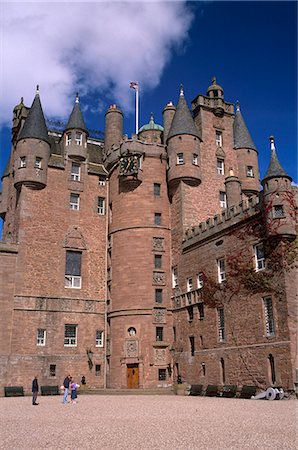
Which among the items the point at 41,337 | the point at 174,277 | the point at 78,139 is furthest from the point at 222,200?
the point at 41,337

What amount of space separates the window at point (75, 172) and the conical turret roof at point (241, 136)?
1443 cm

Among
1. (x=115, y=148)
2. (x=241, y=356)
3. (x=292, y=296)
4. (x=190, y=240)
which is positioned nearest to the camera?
(x=292, y=296)

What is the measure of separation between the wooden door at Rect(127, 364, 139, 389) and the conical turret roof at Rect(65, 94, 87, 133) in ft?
69.3

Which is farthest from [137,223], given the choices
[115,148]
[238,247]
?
[238,247]

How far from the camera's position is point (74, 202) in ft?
134

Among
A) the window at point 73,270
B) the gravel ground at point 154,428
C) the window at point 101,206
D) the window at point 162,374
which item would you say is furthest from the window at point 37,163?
the gravel ground at point 154,428

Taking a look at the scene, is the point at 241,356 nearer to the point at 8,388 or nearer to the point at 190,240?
the point at 190,240

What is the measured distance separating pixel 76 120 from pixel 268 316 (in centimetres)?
2547

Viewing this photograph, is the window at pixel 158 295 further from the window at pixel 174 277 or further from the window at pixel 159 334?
the window at pixel 159 334

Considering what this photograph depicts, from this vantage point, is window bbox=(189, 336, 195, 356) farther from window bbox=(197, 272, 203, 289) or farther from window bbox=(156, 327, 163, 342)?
window bbox=(197, 272, 203, 289)

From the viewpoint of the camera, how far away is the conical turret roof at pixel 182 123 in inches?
1564

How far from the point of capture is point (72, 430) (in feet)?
47.2

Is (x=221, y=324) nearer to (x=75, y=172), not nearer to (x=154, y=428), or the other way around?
(x=154, y=428)

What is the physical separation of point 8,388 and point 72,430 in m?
20.3
